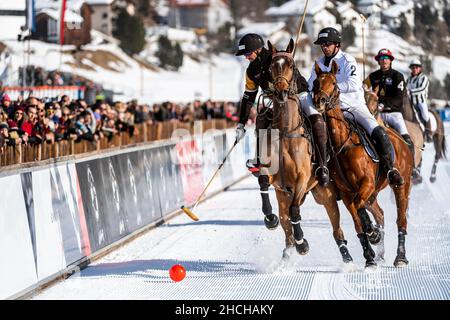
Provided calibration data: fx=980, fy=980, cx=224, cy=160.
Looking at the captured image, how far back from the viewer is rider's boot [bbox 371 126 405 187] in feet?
39.4

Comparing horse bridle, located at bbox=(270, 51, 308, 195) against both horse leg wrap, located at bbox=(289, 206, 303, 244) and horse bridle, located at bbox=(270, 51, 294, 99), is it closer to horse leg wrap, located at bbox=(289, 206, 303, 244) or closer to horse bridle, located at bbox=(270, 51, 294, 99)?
horse bridle, located at bbox=(270, 51, 294, 99)

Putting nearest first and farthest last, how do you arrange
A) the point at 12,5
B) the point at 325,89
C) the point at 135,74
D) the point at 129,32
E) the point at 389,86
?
the point at 325,89 < the point at 389,86 < the point at 12,5 < the point at 135,74 < the point at 129,32

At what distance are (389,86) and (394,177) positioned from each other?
3.10 meters

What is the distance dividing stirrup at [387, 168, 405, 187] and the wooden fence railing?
4.75 metres

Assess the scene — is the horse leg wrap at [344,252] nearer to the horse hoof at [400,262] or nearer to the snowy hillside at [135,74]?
the horse hoof at [400,262]

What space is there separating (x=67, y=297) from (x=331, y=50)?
4428 mm

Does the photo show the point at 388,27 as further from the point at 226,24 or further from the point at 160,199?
the point at 226,24

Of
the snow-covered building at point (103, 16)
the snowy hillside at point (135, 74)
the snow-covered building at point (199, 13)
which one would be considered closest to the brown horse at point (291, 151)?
the snowy hillside at point (135, 74)

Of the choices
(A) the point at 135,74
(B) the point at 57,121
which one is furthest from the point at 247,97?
(A) the point at 135,74

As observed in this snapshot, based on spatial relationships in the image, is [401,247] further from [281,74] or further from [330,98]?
[281,74]

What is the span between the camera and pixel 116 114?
71.6ft

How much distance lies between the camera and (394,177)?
1207 centimetres

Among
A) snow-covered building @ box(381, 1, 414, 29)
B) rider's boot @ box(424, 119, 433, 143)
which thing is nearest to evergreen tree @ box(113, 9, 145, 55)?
snow-covered building @ box(381, 1, 414, 29)

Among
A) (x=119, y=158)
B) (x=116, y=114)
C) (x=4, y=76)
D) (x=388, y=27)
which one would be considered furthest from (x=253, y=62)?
(x=4, y=76)
